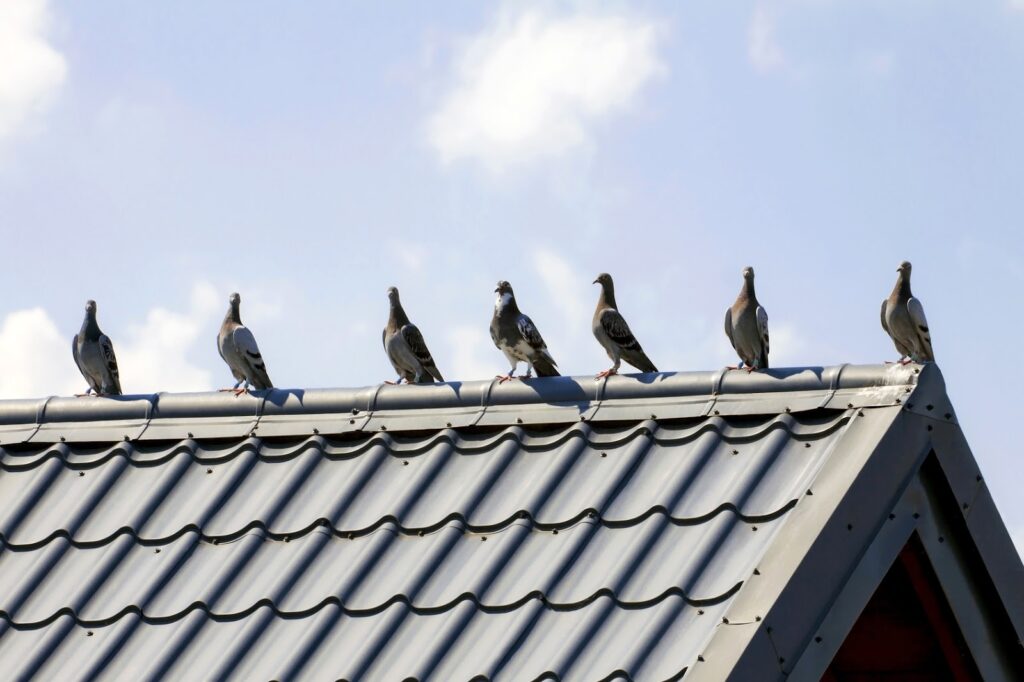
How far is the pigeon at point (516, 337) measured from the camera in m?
9.47

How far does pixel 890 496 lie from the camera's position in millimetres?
5168

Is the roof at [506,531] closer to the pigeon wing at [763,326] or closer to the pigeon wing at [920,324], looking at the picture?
the pigeon wing at [920,324]

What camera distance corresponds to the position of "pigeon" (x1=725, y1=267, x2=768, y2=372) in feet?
29.2

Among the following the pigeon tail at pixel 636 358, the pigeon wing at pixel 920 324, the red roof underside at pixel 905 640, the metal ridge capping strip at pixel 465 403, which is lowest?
the red roof underside at pixel 905 640

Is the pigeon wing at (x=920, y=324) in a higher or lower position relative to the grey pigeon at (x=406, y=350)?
lower

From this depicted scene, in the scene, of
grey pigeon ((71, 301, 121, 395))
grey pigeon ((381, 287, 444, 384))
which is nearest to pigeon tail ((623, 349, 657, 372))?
grey pigeon ((381, 287, 444, 384))

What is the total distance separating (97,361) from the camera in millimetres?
9984

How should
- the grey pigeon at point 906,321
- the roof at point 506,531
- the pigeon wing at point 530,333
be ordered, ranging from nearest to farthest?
the roof at point 506,531 < the grey pigeon at point 906,321 < the pigeon wing at point 530,333

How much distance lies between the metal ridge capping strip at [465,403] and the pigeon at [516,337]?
3045mm

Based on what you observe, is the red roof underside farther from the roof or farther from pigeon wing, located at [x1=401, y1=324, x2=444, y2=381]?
pigeon wing, located at [x1=401, y1=324, x2=444, y2=381]

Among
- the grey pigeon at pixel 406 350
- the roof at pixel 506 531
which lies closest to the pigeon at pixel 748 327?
the grey pigeon at pixel 406 350

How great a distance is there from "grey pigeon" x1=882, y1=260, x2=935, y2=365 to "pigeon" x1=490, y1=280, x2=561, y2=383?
5.64 ft

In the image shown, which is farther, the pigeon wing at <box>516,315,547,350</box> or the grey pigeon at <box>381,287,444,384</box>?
the grey pigeon at <box>381,287,444,384</box>

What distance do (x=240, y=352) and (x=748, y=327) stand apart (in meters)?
2.85
